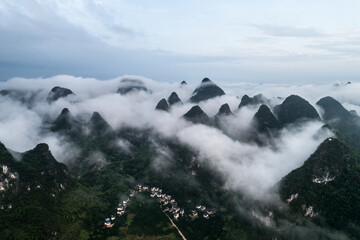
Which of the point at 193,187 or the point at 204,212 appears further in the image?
the point at 193,187

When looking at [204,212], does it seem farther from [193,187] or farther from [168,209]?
[193,187]

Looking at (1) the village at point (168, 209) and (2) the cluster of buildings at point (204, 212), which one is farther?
(2) the cluster of buildings at point (204, 212)

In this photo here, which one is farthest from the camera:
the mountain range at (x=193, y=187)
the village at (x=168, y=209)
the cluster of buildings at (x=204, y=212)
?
the cluster of buildings at (x=204, y=212)

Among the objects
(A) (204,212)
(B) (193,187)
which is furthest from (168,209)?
(B) (193,187)

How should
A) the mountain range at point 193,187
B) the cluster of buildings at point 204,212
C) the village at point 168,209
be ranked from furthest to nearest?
1. the cluster of buildings at point 204,212
2. the village at point 168,209
3. the mountain range at point 193,187

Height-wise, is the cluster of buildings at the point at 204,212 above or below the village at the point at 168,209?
above

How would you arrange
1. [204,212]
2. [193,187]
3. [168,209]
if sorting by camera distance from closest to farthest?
[204,212]
[168,209]
[193,187]

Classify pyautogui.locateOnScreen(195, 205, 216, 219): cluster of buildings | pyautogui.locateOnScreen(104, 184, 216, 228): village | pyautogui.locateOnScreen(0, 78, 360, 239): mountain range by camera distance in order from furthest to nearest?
pyautogui.locateOnScreen(195, 205, 216, 219): cluster of buildings
pyautogui.locateOnScreen(104, 184, 216, 228): village
pyautogui.locateOnScreen(0, 78, 360, 239): mountain range

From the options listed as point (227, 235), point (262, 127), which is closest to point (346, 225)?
point (227, 235)

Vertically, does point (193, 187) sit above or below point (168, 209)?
above

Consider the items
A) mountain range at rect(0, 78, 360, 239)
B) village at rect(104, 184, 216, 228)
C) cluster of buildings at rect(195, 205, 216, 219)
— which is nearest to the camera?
mountain range at rect(0, 78, 360, 239)

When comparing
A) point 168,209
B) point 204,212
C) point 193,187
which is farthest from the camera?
point 193,187
